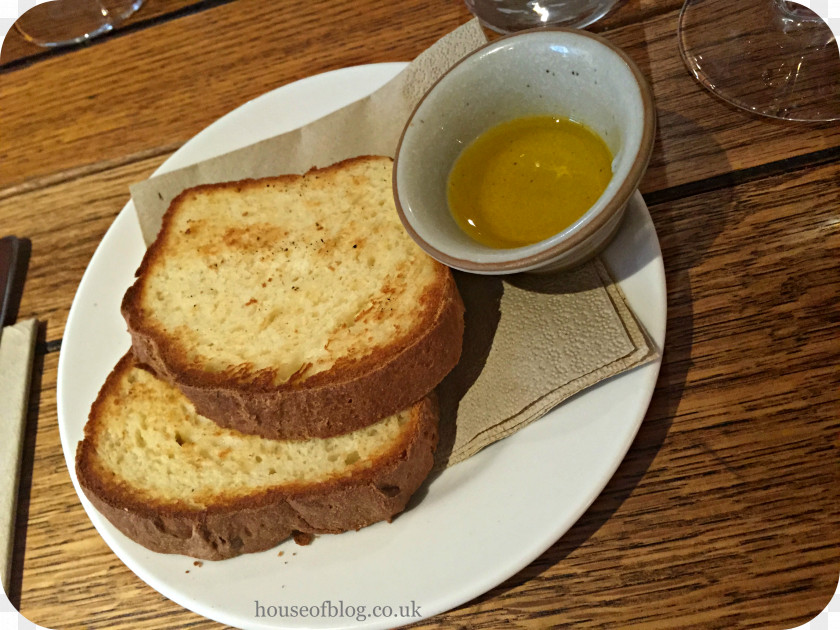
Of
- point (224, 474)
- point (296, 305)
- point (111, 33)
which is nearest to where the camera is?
point (224, 474)

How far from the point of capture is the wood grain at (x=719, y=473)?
125 cm

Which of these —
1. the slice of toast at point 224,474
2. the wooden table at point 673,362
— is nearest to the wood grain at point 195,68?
the wooden table at point 673,362

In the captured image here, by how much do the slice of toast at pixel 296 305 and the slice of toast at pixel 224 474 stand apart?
0.21ft

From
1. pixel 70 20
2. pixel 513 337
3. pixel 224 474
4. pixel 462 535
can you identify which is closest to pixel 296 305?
pixel 224 474

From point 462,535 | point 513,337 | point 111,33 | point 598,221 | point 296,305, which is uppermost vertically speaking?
point 111,33

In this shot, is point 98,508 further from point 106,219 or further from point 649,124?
point 649,124

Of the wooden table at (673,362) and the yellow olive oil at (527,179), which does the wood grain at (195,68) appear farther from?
the yellow olive oil at (527,179)

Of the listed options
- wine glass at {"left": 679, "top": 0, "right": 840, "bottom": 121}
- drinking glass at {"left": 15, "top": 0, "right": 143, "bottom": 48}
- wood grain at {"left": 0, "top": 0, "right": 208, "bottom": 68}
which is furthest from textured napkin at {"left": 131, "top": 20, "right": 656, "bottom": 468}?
drinking glass at {"left": 15, "top": 0, "right": 143, "bottom": 48}

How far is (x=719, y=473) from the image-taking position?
133cm

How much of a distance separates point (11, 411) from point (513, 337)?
4.70 ft

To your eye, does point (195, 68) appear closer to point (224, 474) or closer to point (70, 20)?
point (70, 20)

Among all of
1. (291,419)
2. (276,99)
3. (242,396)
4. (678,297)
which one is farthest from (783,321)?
(276,99)

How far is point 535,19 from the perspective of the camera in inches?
77.8

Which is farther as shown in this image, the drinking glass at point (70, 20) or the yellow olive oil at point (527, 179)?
the drinking glass at point (70, 20)
